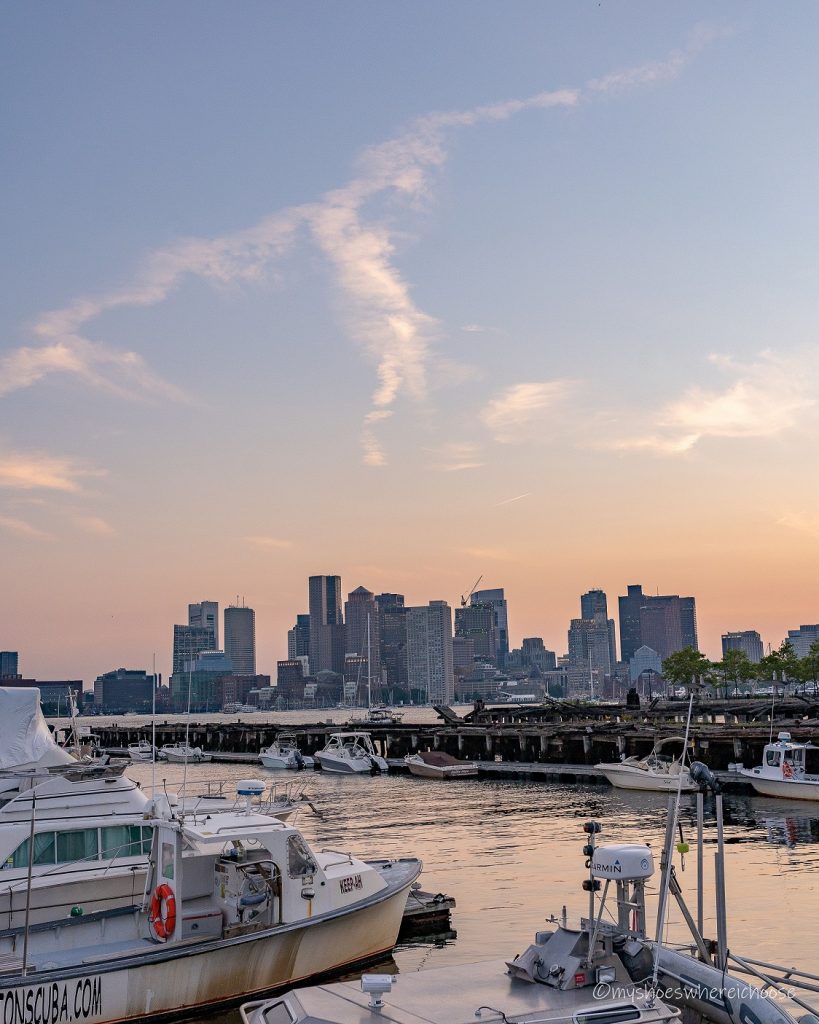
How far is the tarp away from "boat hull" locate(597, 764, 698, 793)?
3486 cm

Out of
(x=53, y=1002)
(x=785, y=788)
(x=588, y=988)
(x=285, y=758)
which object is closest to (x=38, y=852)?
(x=53, y=1002)

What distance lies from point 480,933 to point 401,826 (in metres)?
21.0

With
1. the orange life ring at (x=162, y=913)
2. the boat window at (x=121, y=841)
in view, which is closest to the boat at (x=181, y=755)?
the boat window at (x=121, y=841)

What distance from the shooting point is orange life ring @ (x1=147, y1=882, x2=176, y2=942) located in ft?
60.2

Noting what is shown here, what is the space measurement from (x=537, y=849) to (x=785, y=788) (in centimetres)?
1622

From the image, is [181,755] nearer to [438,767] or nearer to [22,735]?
[438,767]

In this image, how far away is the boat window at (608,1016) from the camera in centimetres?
1153

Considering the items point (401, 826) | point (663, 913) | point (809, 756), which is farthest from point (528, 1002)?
point (809, 756)

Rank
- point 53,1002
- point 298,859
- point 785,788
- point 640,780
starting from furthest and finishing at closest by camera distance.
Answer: point 640,780
point 785,788
point 298,859
point 53,1002

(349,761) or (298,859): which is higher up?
(298,859)

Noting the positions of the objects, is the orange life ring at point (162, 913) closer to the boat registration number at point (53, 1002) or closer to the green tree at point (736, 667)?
the boat registration number at point (53, 1002)

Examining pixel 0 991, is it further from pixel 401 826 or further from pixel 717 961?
pixel 401 826

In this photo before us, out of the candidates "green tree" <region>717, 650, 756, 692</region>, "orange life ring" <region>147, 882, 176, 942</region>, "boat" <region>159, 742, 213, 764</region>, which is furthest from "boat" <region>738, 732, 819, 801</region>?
"green tree" <region>717, 650, 756, 692</region>

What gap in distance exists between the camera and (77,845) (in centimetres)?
2109
